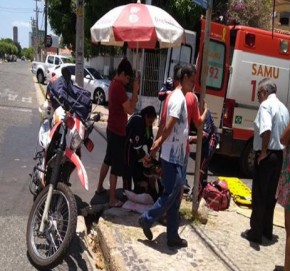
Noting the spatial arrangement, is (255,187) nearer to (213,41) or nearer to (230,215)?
(230,215)

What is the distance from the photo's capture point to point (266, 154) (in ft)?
15.6

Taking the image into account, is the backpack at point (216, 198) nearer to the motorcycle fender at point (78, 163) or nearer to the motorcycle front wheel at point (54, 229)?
the motorcycle fender at point (78, 163)

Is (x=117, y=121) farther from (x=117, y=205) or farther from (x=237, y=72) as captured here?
(x=237, y=72)

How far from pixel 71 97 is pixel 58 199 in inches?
41.4

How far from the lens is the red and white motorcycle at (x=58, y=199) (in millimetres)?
3924

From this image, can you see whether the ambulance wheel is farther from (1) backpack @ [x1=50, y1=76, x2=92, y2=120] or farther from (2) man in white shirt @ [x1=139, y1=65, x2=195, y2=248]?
(1) backpack @ [x1=50, y1=76, x2=92, y2=120]

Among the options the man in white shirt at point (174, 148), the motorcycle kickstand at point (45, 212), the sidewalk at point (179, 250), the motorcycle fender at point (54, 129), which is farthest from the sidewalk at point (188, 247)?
→ the motorcycle fender at point (54, 129)

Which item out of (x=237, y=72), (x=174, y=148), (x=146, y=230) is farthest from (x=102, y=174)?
(x=237, y=72)

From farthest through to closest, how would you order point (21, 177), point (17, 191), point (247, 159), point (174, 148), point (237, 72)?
point (247, 159) < point (237, 72) < point (21, 177) < point (17, 191) < point (174, 148)

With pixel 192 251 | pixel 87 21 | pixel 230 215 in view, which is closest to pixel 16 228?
pixel 192 251

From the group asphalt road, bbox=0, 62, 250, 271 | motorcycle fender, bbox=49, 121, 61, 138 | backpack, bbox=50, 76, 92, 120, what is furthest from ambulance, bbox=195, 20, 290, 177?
motorcycle fender, bbox=49, 121, 61, 138

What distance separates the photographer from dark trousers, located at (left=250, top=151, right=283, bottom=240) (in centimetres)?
479

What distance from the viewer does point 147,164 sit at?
4.89m

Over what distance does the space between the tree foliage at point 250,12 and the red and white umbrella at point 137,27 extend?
14.5 m
